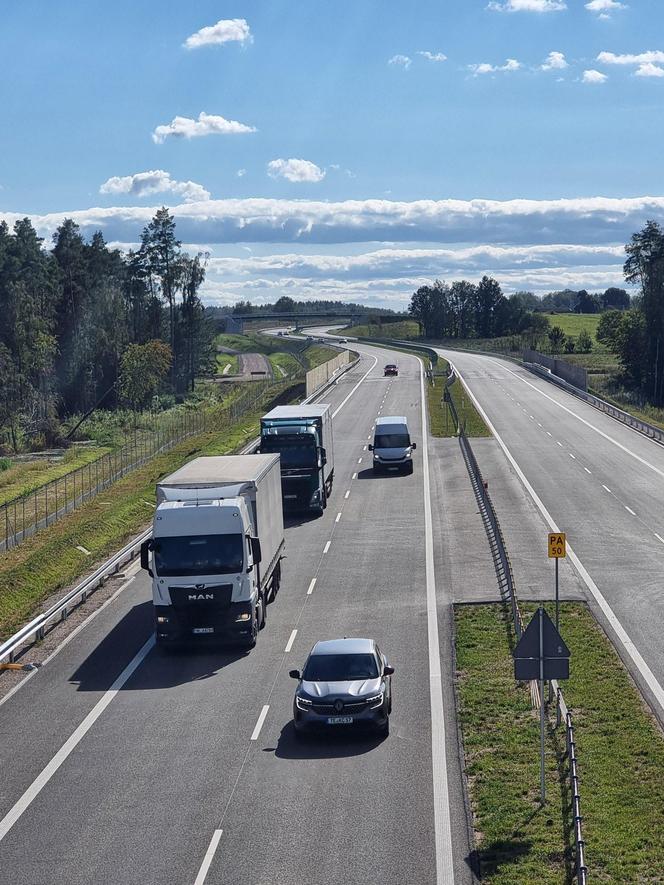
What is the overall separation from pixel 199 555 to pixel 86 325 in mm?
91214

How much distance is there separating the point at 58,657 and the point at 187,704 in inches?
201

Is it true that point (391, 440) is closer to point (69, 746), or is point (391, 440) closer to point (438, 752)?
point (69, 746)

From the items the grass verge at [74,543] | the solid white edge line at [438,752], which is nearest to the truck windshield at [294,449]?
the grass verge at [74,543]

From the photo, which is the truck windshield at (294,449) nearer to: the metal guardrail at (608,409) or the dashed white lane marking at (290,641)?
the dashed white lane marking at (290,641)

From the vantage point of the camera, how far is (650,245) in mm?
129875

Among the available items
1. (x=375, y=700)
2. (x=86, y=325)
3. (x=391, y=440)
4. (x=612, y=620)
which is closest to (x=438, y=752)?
(x=375, y=700)

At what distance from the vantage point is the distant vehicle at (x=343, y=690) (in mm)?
18688

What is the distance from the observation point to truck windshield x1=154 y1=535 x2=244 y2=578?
79.6ft

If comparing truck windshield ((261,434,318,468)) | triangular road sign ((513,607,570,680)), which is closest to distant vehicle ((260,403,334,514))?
truck windshield ((261,434,318,468))

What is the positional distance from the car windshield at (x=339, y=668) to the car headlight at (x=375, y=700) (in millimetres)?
567

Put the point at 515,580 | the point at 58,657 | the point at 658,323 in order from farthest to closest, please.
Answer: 1. the point at 658,323
2. the point at 515,580
3. the point at 58,657

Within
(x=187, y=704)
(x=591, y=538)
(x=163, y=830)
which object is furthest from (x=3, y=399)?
(x=163, y=830)

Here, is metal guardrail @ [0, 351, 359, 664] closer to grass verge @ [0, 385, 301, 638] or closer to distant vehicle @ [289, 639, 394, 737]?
grass verge @ [0, 385, 301, 638]

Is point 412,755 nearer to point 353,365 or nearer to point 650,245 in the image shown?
point 353,365
